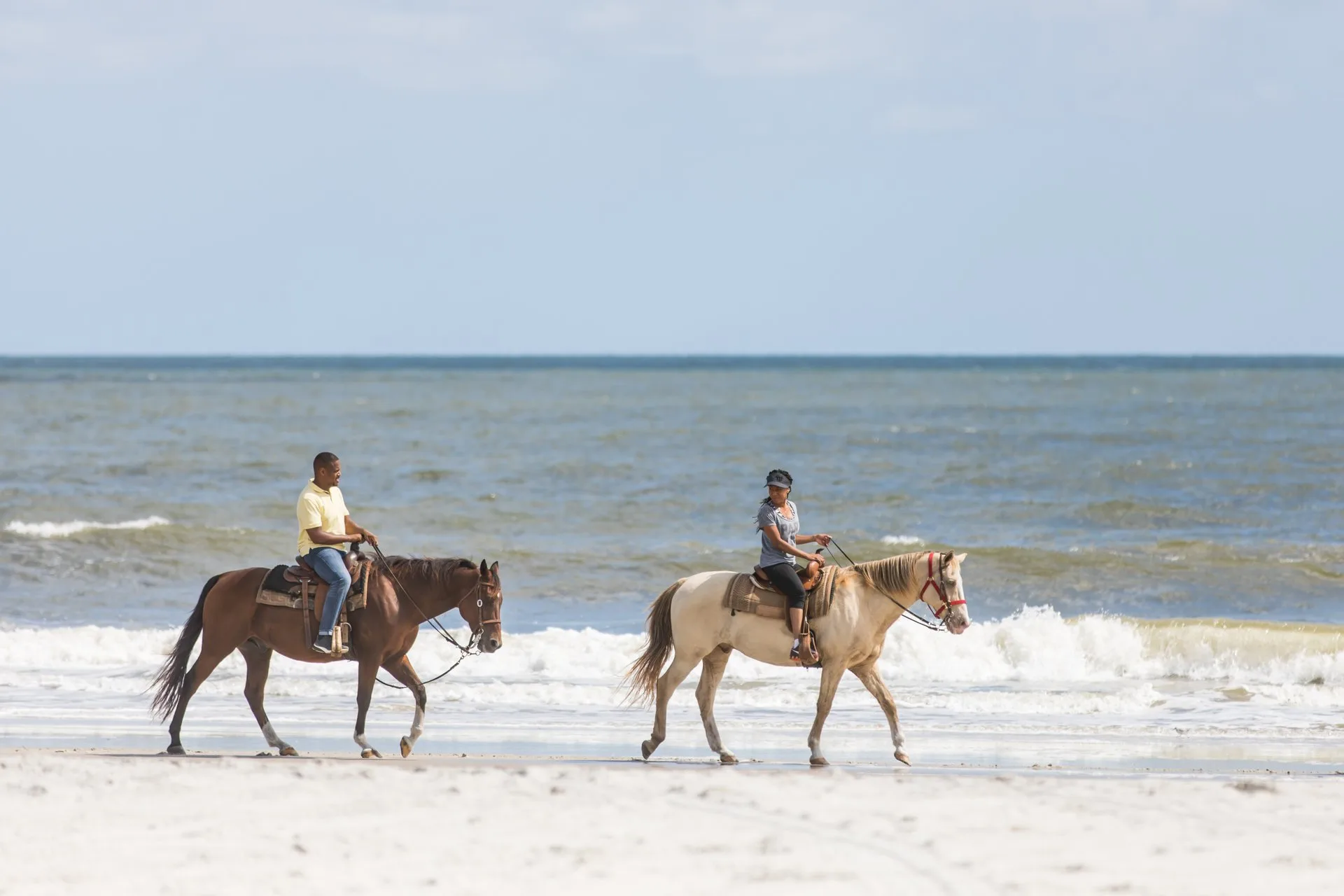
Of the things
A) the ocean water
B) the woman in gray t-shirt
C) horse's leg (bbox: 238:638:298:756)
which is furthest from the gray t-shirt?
horse's leg (bbox: 238:638:298:756)

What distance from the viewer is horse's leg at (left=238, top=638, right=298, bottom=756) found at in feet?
33.6

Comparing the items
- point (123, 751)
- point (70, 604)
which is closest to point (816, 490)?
point (70, 604)

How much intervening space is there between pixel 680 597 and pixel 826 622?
1.04m

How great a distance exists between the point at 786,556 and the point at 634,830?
2851mm

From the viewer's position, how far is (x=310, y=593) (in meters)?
10.2

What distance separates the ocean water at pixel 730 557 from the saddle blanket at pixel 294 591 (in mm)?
1407

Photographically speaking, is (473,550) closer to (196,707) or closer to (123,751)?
(196,707)

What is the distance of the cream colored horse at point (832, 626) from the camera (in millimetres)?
10180

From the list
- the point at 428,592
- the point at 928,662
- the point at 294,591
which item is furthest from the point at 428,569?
the point at 928,662

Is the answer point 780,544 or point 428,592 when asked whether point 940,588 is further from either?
point 428,592

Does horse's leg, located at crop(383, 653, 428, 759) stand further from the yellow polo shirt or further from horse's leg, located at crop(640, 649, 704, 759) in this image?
horse's leg, located at crop(640, 649, 704, 759)

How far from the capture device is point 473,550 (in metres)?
25.4

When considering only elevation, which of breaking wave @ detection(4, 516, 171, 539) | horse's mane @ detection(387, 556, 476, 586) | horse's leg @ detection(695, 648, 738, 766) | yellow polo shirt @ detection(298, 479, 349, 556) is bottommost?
breaking wave @ detection(4, 516, 171, 539)

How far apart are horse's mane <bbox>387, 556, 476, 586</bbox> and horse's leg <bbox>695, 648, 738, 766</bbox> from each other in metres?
1.82
